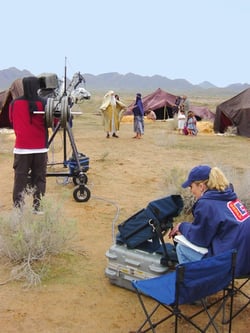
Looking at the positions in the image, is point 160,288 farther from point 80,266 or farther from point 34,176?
point 34,176

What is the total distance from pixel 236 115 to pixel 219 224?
50.0 ft

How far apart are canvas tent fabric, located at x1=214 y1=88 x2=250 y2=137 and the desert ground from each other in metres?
4.09

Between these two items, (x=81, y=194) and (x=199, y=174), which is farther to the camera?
(x=81, y=194)

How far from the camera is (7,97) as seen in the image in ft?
Answer: 60.5


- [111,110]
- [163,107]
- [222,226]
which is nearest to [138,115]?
[111,110]

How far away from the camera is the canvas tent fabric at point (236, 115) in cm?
1802

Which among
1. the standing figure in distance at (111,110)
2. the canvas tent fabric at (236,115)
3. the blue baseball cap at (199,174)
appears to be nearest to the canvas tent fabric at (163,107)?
the canvas tent fabric at (236,115)

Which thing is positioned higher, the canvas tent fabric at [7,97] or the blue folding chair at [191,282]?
the blue folding chair at [191,282]

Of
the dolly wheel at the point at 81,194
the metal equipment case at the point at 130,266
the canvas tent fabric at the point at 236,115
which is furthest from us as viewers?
the canvas tent fabric at the point at 236,115

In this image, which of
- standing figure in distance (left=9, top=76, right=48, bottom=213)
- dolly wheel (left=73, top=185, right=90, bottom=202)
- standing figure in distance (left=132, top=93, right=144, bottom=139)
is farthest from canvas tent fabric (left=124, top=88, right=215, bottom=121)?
standing figure in distance (left=9, top=76, right=48, bottom=213)

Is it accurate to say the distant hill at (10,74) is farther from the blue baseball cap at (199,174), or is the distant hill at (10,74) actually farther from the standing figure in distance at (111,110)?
the blue baseball cap at (199,174)

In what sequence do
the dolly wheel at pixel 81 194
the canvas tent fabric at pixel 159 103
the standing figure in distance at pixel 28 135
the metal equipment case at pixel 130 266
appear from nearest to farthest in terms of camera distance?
the metal equipment case at pixel 130 266
the standing figure in distance at pixel 28 135
the dolly wheel at pixel 81 194
the canvas tent fabric at pixel 159 103

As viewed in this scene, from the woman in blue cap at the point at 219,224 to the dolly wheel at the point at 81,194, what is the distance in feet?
11.6

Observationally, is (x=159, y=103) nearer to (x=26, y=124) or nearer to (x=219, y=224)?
(x=26, y=124)
